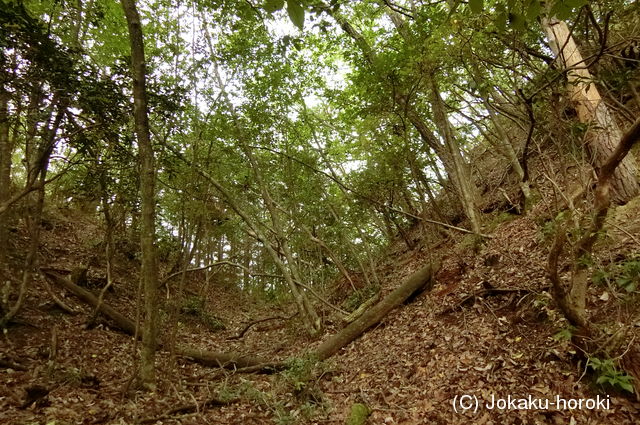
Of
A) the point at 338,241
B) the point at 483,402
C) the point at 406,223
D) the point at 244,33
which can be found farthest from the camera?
the point at 406,223

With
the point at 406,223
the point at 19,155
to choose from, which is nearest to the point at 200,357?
the point at 406,223

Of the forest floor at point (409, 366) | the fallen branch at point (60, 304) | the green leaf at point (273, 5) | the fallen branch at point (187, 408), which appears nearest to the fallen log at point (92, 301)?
the forest floor at point (409, 366)

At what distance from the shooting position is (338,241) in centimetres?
1103

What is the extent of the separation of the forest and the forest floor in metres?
0.03

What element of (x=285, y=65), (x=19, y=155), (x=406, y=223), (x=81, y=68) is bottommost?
(x=406, y=223)

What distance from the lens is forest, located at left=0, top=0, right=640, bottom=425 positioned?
3592 millimetres

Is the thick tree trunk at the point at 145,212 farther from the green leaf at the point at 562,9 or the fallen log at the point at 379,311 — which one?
the green leaf at the point at 562,9

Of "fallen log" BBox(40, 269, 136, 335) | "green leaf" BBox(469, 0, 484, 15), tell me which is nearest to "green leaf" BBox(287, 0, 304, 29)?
"green leaf" BBox(469, 0, 484, 15)

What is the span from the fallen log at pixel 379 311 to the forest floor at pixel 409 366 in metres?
0.15

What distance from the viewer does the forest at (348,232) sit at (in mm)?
3592

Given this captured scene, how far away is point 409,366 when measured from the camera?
5070 millimetres

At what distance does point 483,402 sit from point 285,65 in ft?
27.3

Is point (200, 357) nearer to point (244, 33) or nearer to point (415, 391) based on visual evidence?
point (415, 391)

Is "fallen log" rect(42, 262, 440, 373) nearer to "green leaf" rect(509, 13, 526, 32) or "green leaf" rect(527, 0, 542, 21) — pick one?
"green leaf" rect(509, 13, 526, 32)
